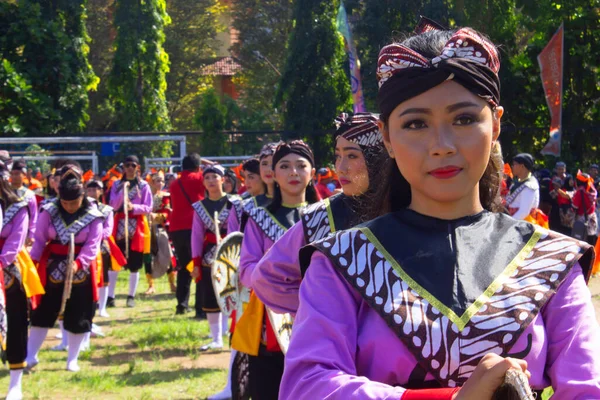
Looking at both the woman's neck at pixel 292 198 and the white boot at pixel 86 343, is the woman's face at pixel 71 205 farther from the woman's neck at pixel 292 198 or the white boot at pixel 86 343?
the woman's neck at pixel 292 198

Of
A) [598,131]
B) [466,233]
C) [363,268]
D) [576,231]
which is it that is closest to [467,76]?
[466,233]

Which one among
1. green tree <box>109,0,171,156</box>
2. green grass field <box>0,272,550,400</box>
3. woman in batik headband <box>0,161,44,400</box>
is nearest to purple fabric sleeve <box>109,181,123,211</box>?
green grass field <box>0,272,550,400</box>

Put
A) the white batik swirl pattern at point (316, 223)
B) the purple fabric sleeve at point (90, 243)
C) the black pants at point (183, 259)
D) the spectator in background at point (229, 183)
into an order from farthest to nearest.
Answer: the spectator in background at point (229, 183) < the black pants at point (183, 259) < the purple fabric sleeve at point (90, 243) < the white batik swirl pattern at point (316, 223)

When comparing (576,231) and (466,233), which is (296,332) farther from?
(576,231)

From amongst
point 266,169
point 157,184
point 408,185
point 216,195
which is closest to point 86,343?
point 216,195

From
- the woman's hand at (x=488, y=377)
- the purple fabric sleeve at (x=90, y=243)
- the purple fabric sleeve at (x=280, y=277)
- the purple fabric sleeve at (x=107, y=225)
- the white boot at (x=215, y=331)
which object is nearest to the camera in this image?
the woman's hand at (x=488, y=377)

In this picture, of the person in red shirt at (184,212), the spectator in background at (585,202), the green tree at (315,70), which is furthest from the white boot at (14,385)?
the green tree at (315,70)

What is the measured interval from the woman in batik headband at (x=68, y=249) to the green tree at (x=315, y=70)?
12763 millimetres

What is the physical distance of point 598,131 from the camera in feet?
64.5

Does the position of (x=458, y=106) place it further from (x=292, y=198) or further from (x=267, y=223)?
(x=292, y=198)

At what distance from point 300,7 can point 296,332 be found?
790 inches

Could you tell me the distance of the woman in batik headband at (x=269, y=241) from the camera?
16.4ft

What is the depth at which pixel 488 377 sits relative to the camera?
1685 mm

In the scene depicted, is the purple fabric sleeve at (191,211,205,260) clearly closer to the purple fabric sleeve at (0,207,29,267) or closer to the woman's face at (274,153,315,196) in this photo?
the purple fabric sleeve at (0,207,29,267)
